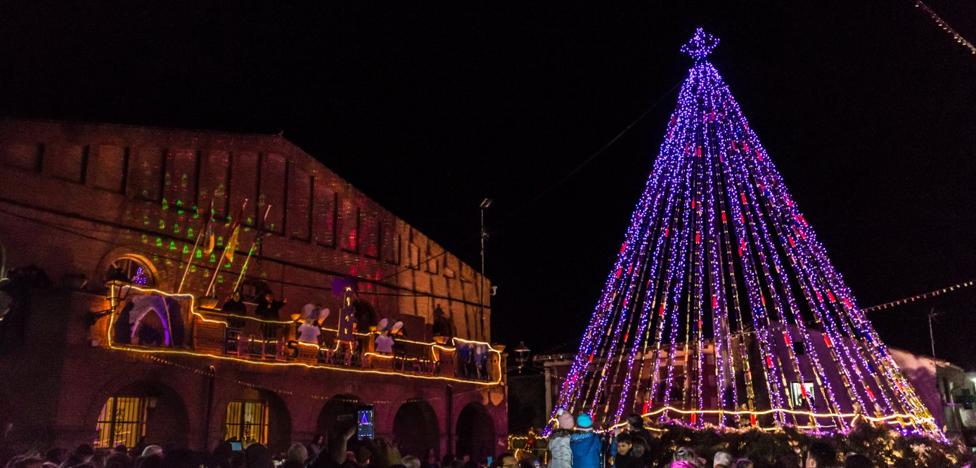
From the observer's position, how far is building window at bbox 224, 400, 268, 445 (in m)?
21.0

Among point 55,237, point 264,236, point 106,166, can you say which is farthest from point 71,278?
point 264,236

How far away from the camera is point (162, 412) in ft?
62.6

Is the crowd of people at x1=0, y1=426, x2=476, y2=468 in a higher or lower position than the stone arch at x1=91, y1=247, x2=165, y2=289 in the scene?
lower

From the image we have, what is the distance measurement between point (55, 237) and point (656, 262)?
46.9ft

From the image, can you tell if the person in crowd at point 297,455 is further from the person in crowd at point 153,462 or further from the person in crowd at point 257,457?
the person in crowd at point 257,457

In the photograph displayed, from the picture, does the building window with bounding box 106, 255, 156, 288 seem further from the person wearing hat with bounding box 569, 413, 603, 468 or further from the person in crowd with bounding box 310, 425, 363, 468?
→ the person in crowd with bounding box 310, 425, 363, 468

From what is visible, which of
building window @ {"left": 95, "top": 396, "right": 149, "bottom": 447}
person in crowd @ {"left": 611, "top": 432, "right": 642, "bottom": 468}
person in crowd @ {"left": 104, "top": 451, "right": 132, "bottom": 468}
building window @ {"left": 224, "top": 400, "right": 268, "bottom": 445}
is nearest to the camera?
person in crowd @ {"left": 104, "top": 451, "right": 132, "bottom": 468}

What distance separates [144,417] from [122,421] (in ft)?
1.73

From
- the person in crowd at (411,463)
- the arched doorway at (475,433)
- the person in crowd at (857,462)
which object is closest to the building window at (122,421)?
the arched doorway at (475,433)

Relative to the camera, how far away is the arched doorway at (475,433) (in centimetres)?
2845

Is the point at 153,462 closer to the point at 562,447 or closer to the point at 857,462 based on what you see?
the point at 562,447

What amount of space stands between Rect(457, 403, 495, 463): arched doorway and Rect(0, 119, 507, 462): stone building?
21 cm

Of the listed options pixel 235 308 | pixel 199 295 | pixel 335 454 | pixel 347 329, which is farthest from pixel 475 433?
pixel 335 454

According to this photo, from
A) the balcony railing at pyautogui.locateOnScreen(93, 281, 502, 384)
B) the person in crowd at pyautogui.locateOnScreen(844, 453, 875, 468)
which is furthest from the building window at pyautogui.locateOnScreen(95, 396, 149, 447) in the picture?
the person in crowd at pyautogui.locateOnScreen(844, 453, 875, 468)
